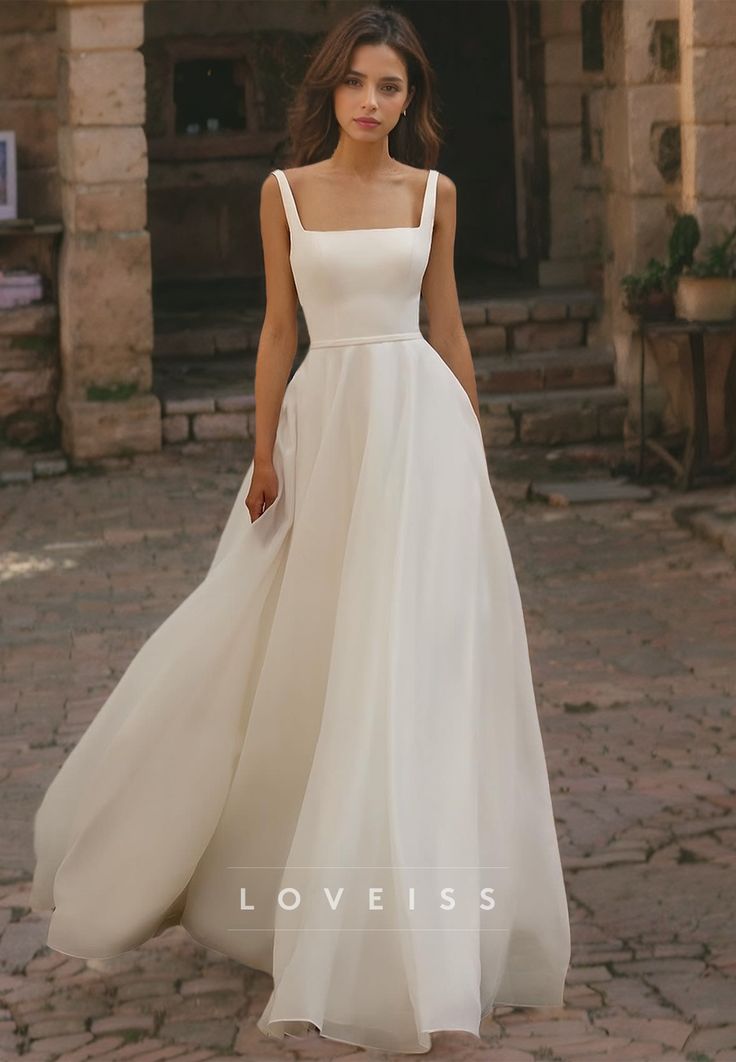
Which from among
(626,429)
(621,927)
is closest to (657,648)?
(621,927)

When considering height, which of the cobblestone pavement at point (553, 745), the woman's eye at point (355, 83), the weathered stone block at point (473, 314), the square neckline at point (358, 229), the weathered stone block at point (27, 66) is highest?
the weathered stone block at point (27, 66)

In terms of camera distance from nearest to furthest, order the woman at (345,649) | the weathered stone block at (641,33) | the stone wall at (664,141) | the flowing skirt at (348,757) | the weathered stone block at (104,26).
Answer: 1. the flowing skirt at (348,757)
2. the woman at (345,649)
3. the stone wall at (664,141)
4. the weathered stone block at (641,33)
5. the weathered stone block at (104,26)

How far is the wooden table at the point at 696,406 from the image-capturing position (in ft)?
29.1

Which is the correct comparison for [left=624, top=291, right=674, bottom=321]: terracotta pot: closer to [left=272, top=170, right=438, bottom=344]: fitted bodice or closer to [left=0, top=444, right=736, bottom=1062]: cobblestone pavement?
[left=0, top=444, right=736, bottom=1062]: cobblestone pavement

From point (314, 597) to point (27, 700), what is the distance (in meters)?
2.55

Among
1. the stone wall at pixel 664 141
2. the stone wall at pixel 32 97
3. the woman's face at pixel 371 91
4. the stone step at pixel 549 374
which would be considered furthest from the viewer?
the stone step at pixel 549 374

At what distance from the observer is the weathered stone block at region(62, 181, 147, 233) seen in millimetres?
9875

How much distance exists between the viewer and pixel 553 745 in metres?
5.28

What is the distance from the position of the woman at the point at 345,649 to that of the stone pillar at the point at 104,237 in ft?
20.9

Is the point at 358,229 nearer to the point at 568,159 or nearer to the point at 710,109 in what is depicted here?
the point at 710,109

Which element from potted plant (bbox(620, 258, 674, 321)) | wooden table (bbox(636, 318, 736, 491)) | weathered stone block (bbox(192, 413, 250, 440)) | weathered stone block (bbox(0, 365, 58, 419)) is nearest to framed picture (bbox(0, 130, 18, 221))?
weathered stone block (bbox(0, 365, 58, 419))

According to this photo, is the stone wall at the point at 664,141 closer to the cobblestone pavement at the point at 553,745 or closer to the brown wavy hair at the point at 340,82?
the cobblestone pavement at the point at 553,745

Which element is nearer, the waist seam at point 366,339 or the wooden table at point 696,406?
the waist seam at point 366,339

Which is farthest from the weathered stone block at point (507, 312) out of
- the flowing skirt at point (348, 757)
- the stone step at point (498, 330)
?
the flowing skirt at point (348, 757)
